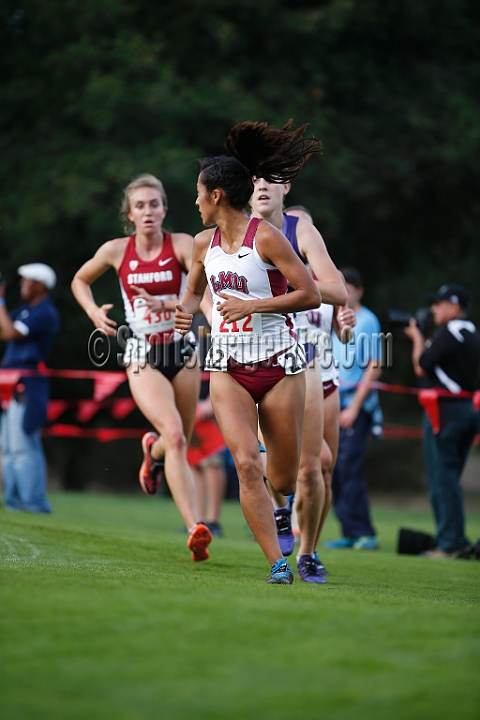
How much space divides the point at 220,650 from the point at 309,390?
120 inches

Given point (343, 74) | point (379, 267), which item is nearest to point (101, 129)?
point (343, 74)

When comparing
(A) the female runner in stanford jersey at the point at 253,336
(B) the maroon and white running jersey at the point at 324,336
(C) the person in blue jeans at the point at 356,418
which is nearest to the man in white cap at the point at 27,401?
(C) the person in blue jeans at the point at 356,418

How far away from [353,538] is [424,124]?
35.0ft

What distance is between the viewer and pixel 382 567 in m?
7.45

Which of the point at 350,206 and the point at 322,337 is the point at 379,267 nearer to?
the point at 350,206

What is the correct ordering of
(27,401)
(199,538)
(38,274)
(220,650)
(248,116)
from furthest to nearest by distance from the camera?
1. (248,116)
2. (38,274)
3. (27,401)
4. (199,538)
5. (220,650)

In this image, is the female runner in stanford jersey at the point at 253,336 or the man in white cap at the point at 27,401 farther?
the man in white cap at the point at 27,401

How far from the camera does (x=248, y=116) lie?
1714 cm

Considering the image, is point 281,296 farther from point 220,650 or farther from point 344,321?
point 220,650

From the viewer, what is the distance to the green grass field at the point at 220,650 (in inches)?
107

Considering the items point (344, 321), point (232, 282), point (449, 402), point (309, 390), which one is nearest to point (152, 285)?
point (344, 321)

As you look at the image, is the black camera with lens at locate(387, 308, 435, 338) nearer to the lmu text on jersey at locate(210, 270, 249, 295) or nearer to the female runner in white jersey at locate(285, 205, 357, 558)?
the female runner in white jersey at locate(285, 205, 357, 558)

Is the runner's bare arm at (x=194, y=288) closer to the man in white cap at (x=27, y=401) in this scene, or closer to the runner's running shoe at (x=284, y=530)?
the runner's running shoe at (x=284, y=530)

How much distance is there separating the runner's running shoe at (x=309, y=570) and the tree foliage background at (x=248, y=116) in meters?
11.1
